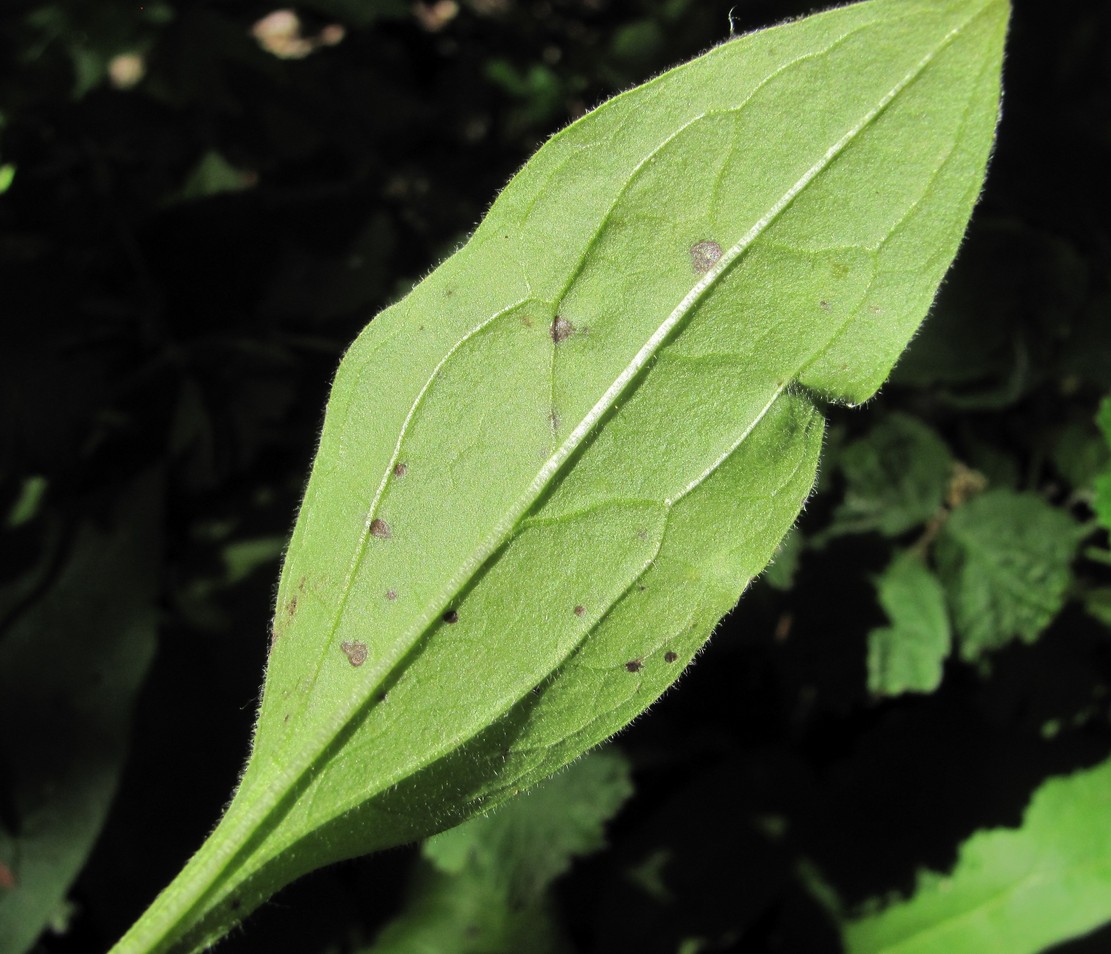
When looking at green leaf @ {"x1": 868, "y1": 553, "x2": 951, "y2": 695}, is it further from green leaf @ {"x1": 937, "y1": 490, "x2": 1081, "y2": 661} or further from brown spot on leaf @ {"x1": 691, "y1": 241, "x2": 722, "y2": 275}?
brown spot on leaf @ {"x1": 691, "y1": 241, "x2": 722, "y2": 275}

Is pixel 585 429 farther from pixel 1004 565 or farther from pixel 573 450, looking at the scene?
pixel 1004 565

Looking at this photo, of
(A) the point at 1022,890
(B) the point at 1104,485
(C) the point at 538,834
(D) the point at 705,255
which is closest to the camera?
(D) the point at 705,255

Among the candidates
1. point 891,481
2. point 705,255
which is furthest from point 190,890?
point 891,481

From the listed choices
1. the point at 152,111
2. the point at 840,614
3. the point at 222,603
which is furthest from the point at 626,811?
the point at 152,111

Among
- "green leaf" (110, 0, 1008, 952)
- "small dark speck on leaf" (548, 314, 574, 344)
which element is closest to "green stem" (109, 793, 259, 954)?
"green leaf" (110, 0, 1008, 952)

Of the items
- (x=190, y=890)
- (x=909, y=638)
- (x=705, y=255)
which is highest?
(x=705, y=255)

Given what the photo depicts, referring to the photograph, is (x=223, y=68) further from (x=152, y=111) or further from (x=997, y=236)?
(x=997, y=236)

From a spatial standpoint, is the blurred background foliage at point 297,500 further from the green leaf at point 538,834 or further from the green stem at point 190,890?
the green stem at point 190,890
